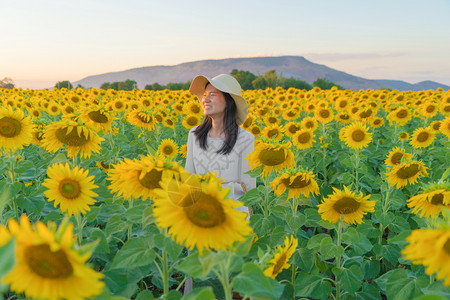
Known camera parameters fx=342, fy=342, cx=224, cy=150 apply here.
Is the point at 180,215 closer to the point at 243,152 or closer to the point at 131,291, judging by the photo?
the point at 131,291

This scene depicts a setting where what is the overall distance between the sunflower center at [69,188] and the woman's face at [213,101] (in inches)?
73.4

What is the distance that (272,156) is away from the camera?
2879 mm

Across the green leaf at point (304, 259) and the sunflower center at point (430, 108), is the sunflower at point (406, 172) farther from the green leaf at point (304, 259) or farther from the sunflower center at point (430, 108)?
the sunflower center at point (430, 108)

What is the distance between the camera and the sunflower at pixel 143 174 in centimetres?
162

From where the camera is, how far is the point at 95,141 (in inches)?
119

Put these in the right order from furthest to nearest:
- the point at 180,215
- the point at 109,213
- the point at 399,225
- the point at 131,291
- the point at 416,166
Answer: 1. the point at 399,225
2. the point at 416,166
3. the point at 109,213
4. the point at 131,291
5. the point at 180,215

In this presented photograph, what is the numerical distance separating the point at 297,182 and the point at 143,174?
1.53m

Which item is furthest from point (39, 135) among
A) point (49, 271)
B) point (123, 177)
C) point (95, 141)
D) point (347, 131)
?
point (347, 131)

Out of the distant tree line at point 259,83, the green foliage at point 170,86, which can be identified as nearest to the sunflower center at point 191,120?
the distant tree line at point 259,83

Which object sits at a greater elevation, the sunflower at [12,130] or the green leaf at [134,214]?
the sunflower at [12,130]

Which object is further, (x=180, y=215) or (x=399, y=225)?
(x=399, y=225)

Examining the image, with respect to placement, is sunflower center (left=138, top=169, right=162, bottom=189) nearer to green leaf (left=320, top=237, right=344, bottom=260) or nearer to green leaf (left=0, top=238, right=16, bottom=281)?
green leaf (left=0, top=238, right=16, bottom=281)

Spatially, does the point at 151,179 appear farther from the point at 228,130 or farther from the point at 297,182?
the point at 228,130

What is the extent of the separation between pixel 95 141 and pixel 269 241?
5.69ft
